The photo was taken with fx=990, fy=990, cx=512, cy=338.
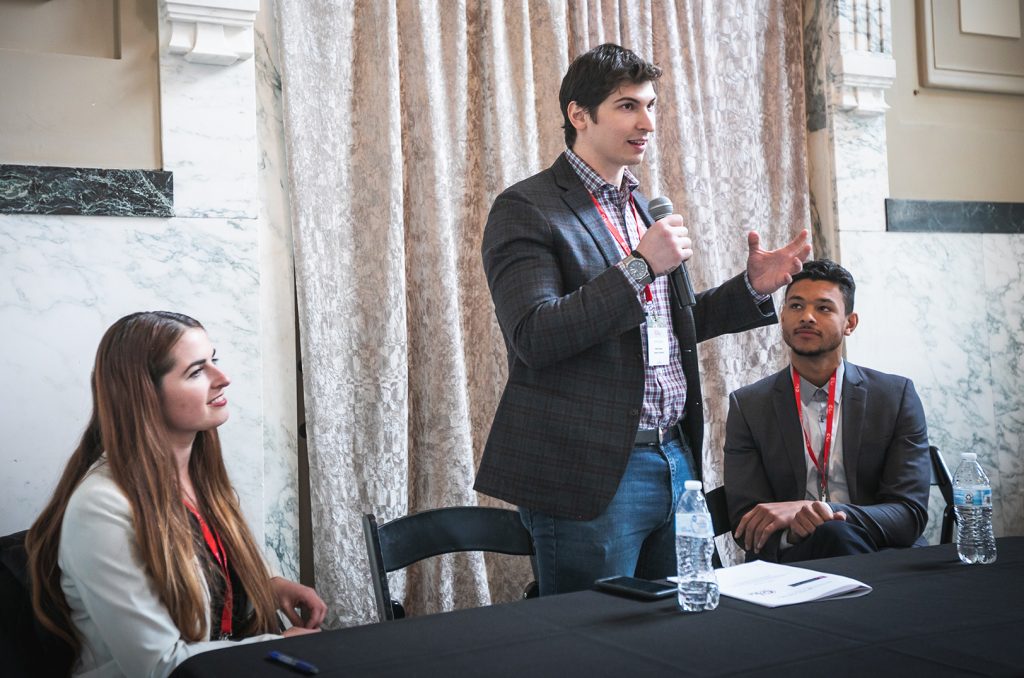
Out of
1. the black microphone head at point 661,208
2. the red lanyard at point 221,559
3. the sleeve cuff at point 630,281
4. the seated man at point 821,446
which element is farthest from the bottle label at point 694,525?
the seated man at point 821,446

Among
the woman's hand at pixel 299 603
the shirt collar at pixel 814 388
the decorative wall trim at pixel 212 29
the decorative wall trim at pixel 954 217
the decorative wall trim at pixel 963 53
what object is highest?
the decorative wall trim at pixel 963 53

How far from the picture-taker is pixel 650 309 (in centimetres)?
221

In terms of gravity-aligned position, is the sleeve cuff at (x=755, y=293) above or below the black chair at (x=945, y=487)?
above

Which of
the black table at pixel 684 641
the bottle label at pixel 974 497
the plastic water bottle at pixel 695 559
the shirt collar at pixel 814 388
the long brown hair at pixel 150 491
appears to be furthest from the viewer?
the shirt collar at pixel 814 388

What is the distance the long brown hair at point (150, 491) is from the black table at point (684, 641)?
0.33 meters

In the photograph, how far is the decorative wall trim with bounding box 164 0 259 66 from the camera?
2.80m

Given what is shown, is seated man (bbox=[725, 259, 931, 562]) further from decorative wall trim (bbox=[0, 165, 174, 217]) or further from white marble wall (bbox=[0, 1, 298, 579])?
decorative wall trim (bbox=[0, 165, 174, 217])

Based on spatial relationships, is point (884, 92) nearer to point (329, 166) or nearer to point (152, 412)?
point (329, 166)

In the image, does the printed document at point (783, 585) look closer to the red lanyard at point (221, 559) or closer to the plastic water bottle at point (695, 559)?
the plastic water bottle at point (695, 559)

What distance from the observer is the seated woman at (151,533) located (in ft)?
5.25

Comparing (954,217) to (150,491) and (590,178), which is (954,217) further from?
(150,491)

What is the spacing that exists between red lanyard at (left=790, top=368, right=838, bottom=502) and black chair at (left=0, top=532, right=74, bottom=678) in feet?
6.47

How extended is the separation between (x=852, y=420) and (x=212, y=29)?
84.3 inches

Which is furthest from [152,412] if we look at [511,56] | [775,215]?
[775,215]
